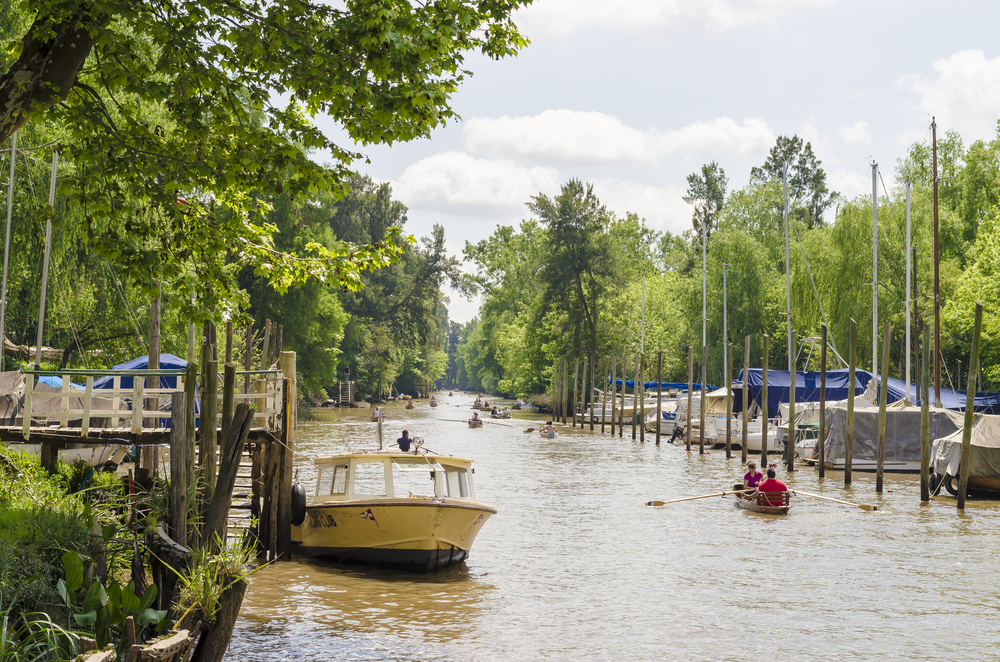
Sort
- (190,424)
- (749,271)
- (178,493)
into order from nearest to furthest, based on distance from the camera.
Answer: (178,493) < (190,424) < (749,271)

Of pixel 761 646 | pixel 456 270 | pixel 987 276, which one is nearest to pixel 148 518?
pixel 761 646

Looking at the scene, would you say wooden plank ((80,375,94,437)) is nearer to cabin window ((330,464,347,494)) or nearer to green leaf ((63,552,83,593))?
cabin window ((330,464,347,494))

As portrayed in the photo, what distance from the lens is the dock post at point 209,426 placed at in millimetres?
10578

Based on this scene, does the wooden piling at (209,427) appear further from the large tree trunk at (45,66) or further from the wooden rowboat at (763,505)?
→ the wooden rowboat at (763,505)

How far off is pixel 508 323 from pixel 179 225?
3330 inches

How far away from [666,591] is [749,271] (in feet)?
178

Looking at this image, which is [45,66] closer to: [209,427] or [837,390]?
[209,427]

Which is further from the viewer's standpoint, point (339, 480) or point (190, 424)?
point (339, 480)

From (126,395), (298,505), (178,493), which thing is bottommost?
(298,505)

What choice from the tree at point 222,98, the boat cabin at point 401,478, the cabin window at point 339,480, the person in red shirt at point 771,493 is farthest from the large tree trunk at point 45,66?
the person in red shirt at point 771,493

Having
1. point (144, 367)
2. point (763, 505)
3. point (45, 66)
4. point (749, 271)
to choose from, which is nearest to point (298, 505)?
point (45, 66)

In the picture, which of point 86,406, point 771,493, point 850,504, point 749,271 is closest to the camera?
point 86,406

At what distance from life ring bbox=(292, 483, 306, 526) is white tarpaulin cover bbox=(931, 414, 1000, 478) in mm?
19622

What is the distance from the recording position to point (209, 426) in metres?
10.9
